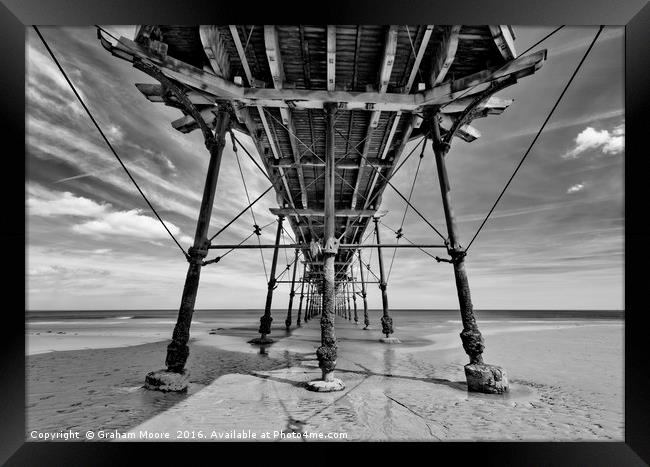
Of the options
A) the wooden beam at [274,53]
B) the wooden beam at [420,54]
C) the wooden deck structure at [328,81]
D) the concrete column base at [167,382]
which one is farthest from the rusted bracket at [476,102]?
the concrete column base at [167,382]

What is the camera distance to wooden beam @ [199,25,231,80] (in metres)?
3.91

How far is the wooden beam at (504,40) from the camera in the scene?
13.4ft

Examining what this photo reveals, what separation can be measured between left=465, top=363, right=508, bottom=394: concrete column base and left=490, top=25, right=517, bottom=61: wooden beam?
15.5 feet

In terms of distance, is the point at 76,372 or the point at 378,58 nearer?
the point at 378,58

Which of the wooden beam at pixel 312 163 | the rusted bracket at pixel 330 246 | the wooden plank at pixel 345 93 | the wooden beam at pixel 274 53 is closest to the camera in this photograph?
the wooden beam at pixel 274 53

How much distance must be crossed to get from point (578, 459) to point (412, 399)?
6.99ft

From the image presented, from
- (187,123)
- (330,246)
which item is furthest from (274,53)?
(330,246)

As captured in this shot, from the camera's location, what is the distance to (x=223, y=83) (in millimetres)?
4660

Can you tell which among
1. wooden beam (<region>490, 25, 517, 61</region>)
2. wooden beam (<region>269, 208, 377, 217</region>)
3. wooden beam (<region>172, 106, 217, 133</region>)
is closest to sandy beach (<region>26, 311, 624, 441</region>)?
wooden beam (<region>269, 208, 377, 217</region>)

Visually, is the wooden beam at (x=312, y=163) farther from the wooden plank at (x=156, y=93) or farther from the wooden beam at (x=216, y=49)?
the wooden beam at (x=216, y=49)

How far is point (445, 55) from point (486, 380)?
489cm
